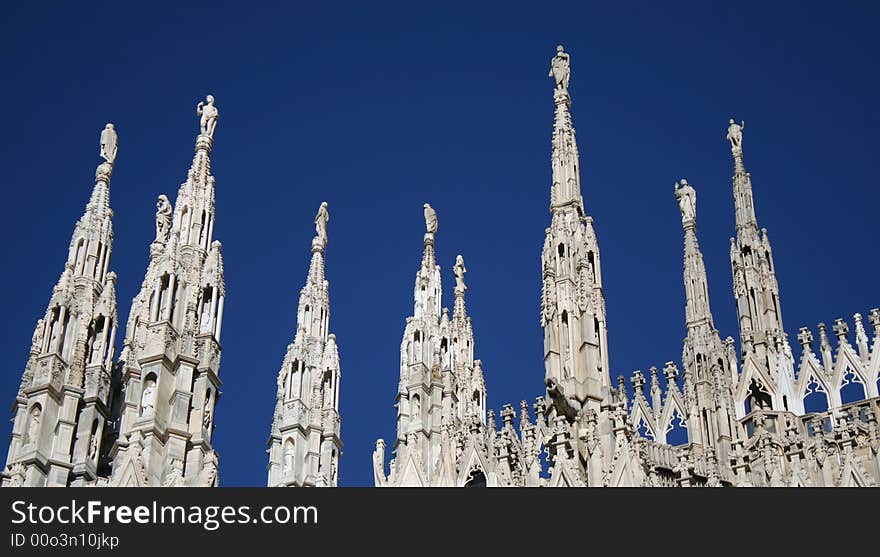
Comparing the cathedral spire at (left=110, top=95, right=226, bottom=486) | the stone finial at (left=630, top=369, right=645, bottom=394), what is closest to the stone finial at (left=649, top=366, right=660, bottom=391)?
the stone finial at (left=630, top=369, right=645, bottom=394)

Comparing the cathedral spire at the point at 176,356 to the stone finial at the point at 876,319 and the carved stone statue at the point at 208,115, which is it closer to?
the carved stone statue at the point at 208,115

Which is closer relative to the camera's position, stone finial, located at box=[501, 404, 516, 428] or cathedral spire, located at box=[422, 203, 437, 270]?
stone finial, located at box=[501, 404, 516, 428]

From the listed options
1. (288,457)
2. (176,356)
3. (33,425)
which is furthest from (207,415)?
(33,425)

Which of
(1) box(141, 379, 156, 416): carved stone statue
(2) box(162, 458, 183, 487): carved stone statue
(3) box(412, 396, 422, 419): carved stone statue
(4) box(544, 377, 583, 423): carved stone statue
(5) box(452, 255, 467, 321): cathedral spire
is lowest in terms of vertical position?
(2) box(162, 458, 183, 487): carved stone statue

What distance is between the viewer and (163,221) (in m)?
36.2

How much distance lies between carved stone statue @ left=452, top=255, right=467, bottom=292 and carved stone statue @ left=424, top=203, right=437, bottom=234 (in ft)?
8.01

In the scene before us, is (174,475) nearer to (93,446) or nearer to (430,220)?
(93,446)

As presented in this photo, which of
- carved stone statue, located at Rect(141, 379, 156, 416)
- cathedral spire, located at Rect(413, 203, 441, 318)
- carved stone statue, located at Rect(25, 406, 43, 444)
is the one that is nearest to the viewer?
carved stone statue, located at Rect(141, 379, 156, 416)

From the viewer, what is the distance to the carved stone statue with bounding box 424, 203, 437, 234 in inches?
1599
